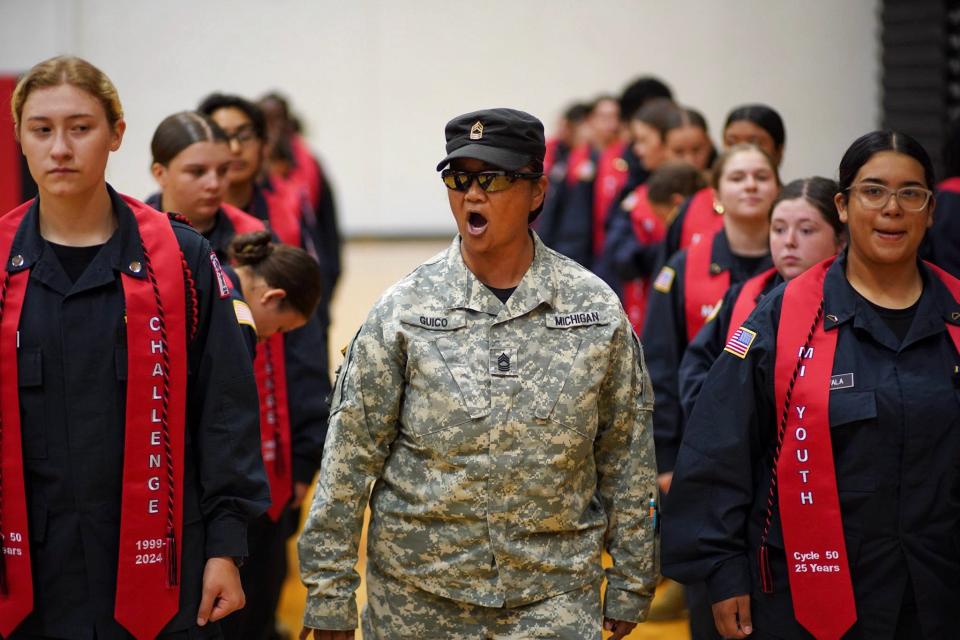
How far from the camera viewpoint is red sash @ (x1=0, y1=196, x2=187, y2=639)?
2.76m

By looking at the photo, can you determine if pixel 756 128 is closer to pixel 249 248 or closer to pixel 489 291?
pixel 249 248

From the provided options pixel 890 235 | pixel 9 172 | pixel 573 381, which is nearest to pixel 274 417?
pixel 573 381

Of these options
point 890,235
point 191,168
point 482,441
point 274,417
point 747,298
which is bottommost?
point 274,417

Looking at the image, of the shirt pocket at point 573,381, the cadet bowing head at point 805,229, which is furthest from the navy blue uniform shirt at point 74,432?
the cadet bowing head at point 805,229

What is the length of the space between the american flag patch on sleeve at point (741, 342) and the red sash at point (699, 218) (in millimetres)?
1859

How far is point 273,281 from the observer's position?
3889 mm

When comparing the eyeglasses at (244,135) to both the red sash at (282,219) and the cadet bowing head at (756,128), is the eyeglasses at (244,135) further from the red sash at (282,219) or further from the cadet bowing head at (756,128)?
the cadet bowing head at (756,128)

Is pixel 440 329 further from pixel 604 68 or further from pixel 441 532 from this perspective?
pixel 604 68

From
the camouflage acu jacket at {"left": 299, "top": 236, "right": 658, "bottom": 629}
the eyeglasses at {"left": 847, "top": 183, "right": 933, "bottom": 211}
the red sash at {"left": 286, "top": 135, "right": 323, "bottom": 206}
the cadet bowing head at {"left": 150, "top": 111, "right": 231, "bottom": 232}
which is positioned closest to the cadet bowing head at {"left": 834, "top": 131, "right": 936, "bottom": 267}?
the eyeglasses at {"left": 847, "top": 183, "right": 933, "bottom": 211}

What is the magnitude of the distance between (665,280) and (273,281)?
151 cm

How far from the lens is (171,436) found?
113 inches

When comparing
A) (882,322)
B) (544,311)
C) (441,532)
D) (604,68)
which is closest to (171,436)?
(441,532)

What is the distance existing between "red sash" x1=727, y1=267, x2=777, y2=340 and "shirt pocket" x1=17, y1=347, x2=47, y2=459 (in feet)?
6.07

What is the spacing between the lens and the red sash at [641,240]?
6453 mm
